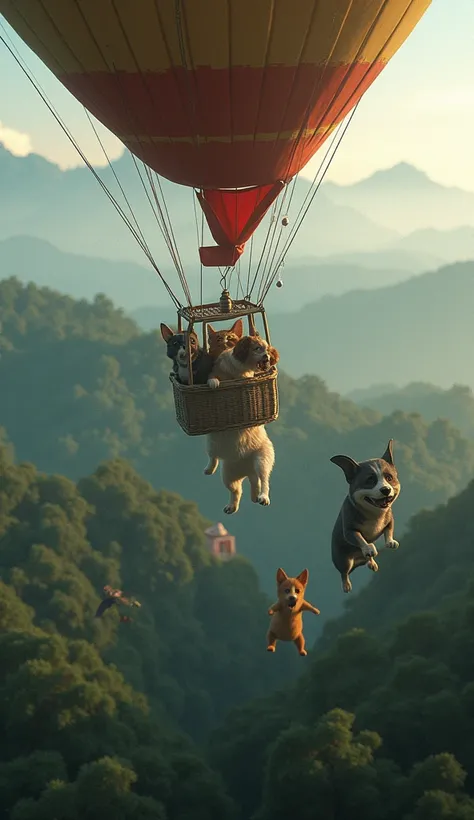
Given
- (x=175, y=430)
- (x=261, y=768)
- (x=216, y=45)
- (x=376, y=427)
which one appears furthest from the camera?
(x=175, y=430)

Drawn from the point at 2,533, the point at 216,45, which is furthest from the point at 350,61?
the point at 2,533

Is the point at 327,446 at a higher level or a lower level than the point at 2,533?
higher

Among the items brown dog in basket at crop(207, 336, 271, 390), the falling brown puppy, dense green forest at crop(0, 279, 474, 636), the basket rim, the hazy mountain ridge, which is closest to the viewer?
brown dog in basket at crop(207, 336, 271, 390)

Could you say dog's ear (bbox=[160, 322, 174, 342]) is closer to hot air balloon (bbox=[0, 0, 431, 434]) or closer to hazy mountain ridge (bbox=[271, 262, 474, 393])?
hot air balloon (bbox=[0, 0, 431, 434])

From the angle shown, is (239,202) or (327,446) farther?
(327,446)

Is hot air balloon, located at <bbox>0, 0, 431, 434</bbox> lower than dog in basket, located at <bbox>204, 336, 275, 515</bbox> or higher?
higher

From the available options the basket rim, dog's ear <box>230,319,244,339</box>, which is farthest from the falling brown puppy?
dog's ear <box>230,319,244,339</box>

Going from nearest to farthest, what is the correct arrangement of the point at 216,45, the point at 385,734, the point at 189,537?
the point at 216,45, the point at 385,734, the point at 189,537

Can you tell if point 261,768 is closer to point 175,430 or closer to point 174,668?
point 174,668
